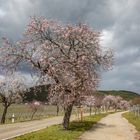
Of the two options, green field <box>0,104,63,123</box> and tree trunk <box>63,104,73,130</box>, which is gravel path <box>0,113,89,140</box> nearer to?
tree trunk <box>63,104,73,130</box>

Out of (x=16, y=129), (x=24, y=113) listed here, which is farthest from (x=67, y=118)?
(x=24, y=113)

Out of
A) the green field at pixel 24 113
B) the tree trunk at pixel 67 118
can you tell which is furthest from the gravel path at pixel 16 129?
the green field at pixel 24 113

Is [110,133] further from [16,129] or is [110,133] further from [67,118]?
[16,129]

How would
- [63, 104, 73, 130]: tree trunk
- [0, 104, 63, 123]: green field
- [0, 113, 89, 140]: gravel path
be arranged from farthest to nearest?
1. [0, 104, 63, 123]: green field
2. [63, 104, 73, 130]: tree trunk
3. [0, 113, 89, 140]: gravel path

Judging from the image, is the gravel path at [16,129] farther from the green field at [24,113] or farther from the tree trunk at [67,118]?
the green field at [24,113]

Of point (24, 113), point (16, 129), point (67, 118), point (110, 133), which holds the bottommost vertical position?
point (110, 133)

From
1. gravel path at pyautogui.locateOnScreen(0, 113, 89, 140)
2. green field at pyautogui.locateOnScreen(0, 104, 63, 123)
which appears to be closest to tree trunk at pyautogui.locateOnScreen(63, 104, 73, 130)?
gravel path at pyautogui.locateOnScreen(0, 113, 89, 140)

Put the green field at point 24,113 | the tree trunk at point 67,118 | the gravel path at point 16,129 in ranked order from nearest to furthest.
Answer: the gravel path at point 16,129 → the tree trunk at point 67,118 → the green field at point 24,113

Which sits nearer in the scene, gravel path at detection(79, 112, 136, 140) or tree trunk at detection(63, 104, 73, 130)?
gravel path at detection(79, 112, 136, 140)

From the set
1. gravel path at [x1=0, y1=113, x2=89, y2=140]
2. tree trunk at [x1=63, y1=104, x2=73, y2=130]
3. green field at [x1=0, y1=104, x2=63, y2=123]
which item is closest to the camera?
gravel path at [x1=0, y1=113, x2=89, y2=140]

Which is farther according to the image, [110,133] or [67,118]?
[67,118]

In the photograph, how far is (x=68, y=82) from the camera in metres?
35.8

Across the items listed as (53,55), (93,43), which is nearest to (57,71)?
(53,55)

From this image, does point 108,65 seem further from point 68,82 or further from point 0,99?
point 0,99
